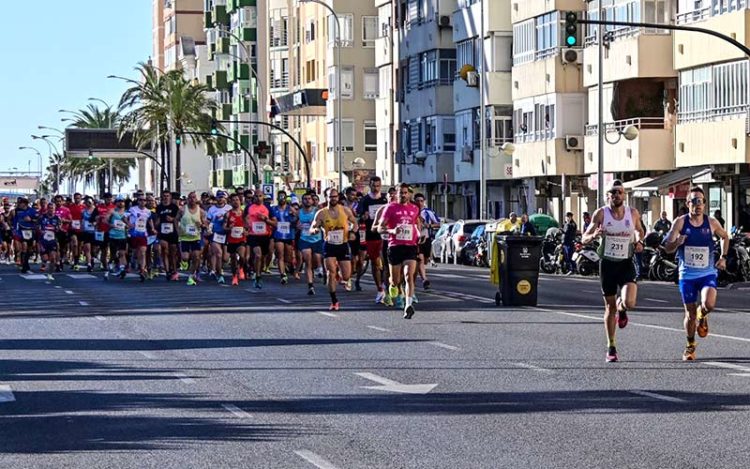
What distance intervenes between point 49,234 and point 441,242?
56.1 ft

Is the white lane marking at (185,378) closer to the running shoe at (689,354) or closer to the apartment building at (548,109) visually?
the running shoe at (689,354)

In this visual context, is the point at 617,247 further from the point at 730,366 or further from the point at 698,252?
the point at 730,366

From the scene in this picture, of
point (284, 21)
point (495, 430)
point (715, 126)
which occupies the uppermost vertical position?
point (284, 21)

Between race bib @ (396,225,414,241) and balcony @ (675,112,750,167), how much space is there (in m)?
24.8

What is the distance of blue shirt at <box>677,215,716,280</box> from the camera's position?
19188 millimetres

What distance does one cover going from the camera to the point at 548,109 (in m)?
66.4

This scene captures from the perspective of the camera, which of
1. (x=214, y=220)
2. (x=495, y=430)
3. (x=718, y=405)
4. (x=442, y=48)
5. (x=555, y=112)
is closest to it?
(x=495, y=430)

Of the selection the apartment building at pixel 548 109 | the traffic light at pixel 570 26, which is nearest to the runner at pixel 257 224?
the traffic light at pixel 570 26

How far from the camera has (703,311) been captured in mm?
19156

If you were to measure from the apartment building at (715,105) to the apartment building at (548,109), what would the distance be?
7.65 metres

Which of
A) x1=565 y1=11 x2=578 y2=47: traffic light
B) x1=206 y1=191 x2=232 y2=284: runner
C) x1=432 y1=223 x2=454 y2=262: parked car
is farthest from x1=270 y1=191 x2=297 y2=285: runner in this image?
x1=432 y1=223 x2=454 y2=262: parked car

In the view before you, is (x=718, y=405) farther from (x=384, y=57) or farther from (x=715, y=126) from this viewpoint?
(x=384, y=57)

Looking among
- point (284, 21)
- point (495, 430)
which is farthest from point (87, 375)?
point (284, 21)

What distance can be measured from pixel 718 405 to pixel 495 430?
7.28 ft
